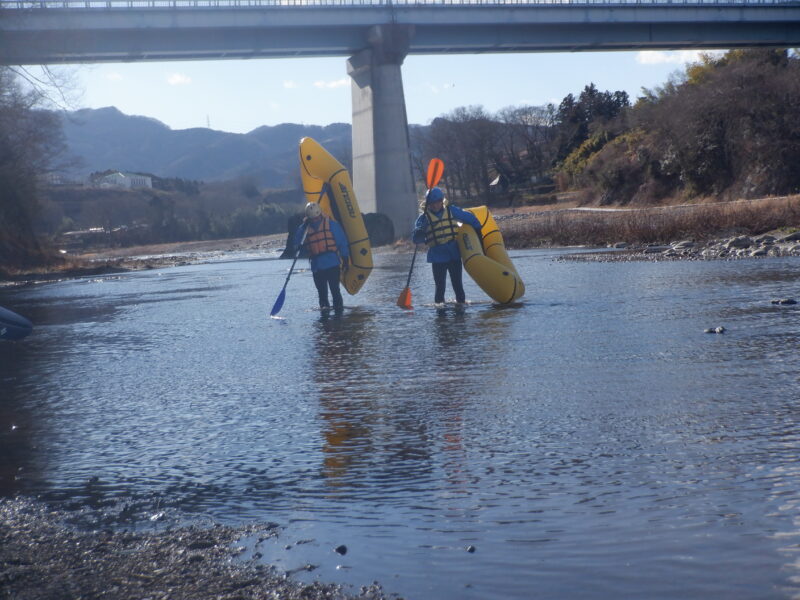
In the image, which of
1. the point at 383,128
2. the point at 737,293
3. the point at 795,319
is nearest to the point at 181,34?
the point at 383,128

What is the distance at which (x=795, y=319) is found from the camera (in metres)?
10.2

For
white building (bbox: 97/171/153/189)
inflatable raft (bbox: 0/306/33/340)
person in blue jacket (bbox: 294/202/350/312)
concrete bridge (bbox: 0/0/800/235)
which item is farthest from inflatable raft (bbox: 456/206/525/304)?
white building (bbox: 97/171/153/189)

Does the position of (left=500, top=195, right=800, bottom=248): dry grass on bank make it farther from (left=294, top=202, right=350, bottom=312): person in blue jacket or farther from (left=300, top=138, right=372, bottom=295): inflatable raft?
(left=294, top=202, right=350, bottom=312): person in blue jacket

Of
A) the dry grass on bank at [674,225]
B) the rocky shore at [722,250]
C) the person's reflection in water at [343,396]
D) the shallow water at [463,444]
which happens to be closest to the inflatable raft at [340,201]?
the person's reflection in water at [343,396]

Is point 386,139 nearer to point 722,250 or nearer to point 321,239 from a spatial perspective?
point 722,250

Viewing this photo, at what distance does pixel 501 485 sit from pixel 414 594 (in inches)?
51.2

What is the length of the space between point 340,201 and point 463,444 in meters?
11.1

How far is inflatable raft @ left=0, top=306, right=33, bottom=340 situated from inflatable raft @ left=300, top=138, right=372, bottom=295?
5246 millimetres

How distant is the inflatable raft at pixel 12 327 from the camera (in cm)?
1203

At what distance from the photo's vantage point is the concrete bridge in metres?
43.4

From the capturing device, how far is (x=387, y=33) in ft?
153

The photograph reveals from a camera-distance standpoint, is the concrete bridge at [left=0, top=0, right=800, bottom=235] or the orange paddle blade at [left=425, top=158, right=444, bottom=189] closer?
the orange paddle blade at [left=425, top=158, right=444, bottom=189]

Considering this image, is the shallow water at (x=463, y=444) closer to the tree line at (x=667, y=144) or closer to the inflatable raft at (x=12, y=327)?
the inflatable raft at (x=12, y=327)

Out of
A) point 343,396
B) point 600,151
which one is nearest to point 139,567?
point 343,396
